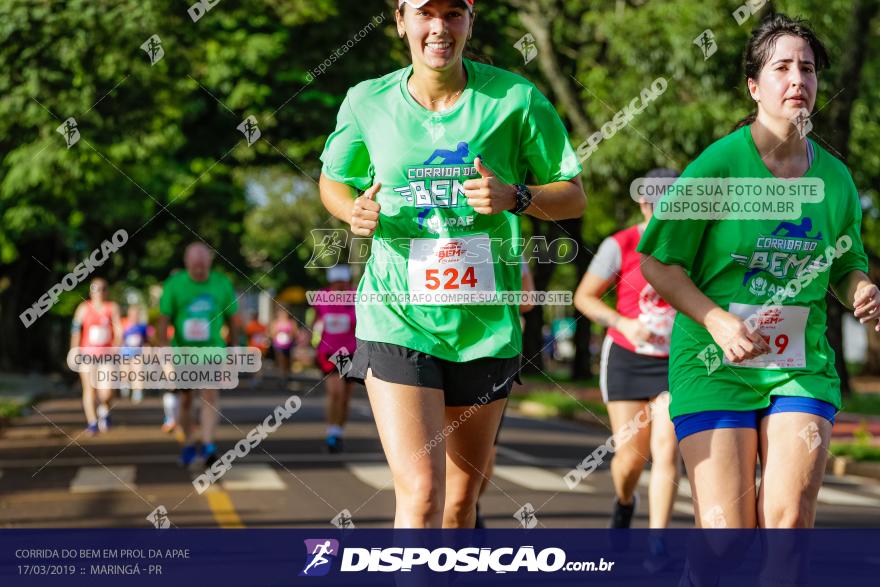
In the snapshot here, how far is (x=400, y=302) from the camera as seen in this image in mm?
Answer: 4820

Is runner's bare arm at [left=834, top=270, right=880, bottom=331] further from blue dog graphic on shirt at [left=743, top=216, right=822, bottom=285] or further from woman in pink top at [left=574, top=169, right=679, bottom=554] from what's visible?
woman in pink top at [left=574, top=169, right=679, bottom=554]

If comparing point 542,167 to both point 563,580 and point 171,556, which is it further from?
point 171,556

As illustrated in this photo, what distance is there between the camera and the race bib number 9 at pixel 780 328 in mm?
4574

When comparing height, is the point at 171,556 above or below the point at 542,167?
below

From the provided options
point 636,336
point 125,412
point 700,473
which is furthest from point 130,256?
point 700,473

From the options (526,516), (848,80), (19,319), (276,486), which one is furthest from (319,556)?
(19,319)

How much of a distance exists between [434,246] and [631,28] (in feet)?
62.5

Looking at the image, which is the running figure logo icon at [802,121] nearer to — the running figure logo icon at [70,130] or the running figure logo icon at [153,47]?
the running figure logo icon at [153,47]

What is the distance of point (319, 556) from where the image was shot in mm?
4660

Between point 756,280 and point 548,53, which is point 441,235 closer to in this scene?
point 756,280

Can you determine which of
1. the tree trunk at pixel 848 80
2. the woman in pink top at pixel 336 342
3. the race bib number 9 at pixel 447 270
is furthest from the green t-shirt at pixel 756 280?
the tree trunk at pixel 848 80

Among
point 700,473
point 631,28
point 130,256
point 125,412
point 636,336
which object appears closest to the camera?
point 700,473

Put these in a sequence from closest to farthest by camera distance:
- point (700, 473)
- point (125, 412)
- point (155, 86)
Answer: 1. point (700, 473)
2. point (155, 86)
3. point (125, 412)

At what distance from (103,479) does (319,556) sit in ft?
27.8
